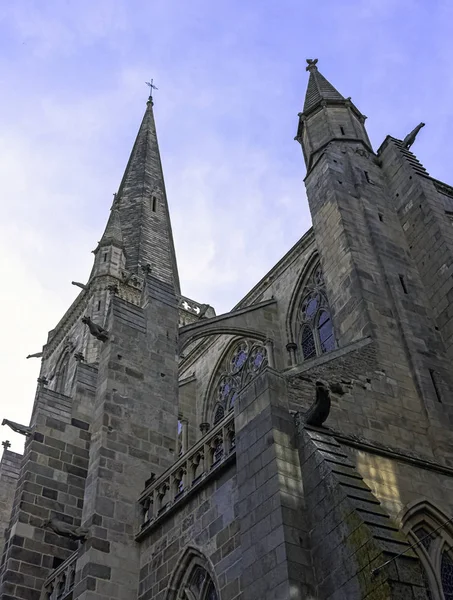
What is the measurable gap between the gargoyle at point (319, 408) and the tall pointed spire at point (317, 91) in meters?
10.7

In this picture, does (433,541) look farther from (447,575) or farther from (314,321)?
(314,321)

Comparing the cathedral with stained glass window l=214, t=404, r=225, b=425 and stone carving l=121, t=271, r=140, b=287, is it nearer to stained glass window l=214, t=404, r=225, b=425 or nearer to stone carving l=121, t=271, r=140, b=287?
stained glass window l=214, t=404, r=225, b=425

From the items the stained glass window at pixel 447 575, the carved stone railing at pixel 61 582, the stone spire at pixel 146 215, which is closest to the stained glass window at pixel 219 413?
the carved stone railing at pixel 61 582

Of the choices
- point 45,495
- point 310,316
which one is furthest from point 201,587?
point 310,316

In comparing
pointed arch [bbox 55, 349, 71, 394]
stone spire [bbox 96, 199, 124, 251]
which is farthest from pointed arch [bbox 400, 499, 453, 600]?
stone spire [bbox 96, 199, 124, 251]

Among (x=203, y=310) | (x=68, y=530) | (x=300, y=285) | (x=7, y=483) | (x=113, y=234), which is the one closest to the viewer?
(x=68, y=530)

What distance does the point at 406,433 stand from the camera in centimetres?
991

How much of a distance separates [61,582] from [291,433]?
14.9 feet

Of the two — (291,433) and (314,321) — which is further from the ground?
(314,321)

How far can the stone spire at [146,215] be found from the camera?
2991cm

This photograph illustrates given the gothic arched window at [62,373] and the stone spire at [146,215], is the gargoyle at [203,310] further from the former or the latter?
the gothic arched window at [62,373]

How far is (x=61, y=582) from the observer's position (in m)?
10.3

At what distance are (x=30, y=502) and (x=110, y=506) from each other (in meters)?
2.45

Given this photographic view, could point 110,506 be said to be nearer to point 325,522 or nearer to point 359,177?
point 325,522
